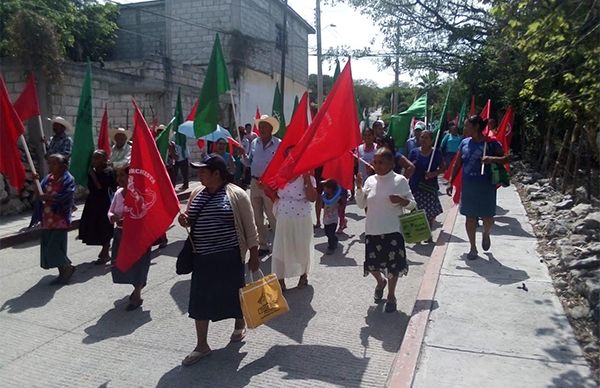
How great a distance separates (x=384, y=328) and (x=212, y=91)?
13.1 ft

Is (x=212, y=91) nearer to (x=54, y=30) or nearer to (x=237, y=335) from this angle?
(x=237, y=335)

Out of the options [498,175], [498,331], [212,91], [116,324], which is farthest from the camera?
[212,91]

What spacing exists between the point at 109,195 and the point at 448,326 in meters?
4.87

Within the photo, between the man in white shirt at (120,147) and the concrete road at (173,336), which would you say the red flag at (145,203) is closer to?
the concrete road at (173,336)

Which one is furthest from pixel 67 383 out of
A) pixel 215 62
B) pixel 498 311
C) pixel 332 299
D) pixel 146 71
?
pixel 146 71

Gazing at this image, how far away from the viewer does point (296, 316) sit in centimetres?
491

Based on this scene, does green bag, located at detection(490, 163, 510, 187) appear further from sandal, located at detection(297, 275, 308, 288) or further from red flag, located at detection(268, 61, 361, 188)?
sandal, located at detection(297, 275, 308, 288)

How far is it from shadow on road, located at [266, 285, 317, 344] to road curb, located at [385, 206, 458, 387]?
907mm

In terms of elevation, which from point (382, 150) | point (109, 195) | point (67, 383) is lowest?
point (67, 383)

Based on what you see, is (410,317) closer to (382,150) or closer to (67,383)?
(382,150)

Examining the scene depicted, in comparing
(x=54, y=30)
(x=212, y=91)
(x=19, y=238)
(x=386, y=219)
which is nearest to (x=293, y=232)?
(x=386, y=219)

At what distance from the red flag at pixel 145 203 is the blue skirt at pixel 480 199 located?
3.69 m

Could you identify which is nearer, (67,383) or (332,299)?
(67,383)

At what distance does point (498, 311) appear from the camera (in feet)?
15.2
